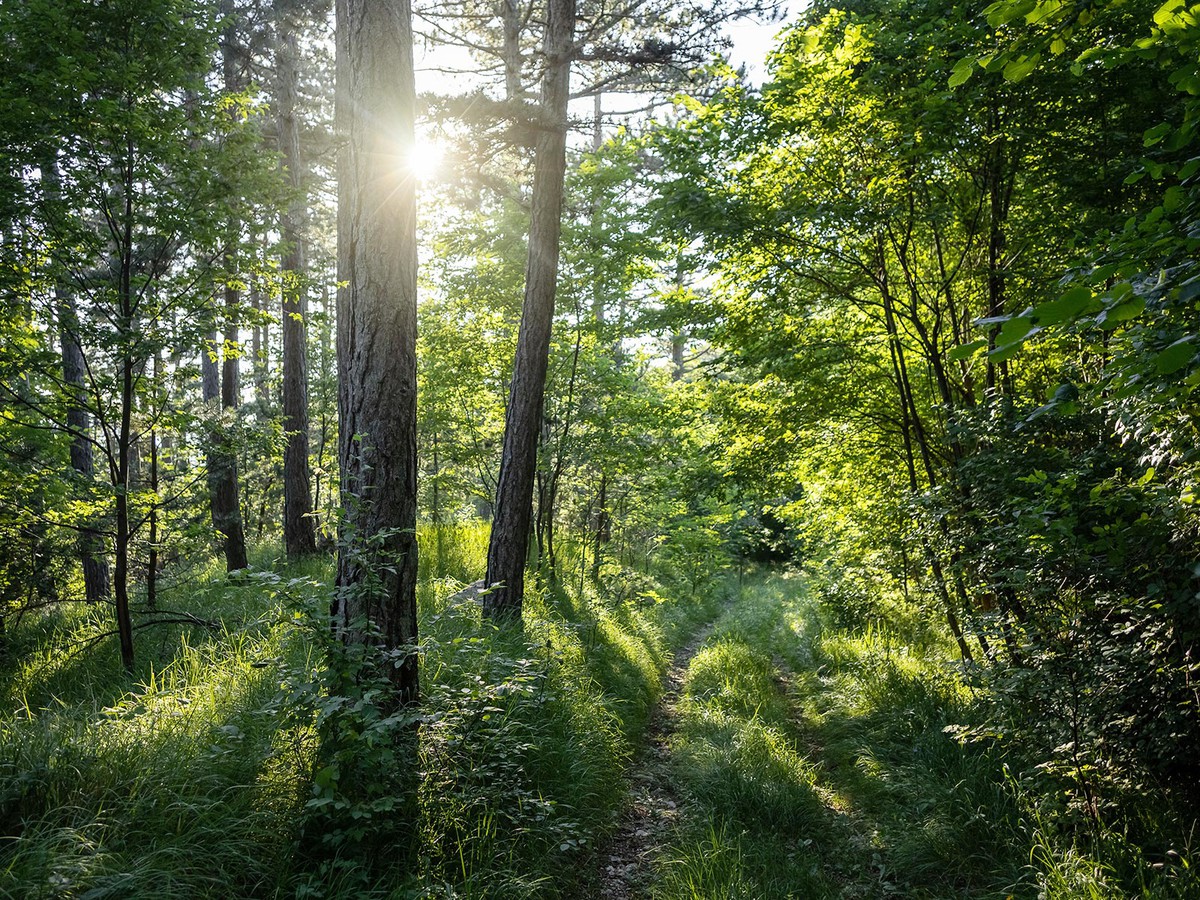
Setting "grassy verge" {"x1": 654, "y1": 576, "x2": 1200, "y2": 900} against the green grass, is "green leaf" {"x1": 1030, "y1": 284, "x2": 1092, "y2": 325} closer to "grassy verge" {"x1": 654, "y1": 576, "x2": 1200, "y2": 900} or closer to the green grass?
the green grass

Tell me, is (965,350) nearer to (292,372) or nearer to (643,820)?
(643,820)

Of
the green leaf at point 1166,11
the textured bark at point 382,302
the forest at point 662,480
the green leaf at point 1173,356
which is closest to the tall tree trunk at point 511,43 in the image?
the forest at point 662,480

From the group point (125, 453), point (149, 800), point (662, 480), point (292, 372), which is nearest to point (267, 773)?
point (149, 800)

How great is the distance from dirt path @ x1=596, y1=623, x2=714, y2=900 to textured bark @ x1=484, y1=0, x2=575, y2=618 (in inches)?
85.9

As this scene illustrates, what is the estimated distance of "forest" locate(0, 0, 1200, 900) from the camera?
2.82m

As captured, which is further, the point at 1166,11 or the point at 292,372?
the point at 292,372

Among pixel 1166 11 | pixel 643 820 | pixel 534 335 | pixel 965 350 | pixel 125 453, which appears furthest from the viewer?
pixel 534 335

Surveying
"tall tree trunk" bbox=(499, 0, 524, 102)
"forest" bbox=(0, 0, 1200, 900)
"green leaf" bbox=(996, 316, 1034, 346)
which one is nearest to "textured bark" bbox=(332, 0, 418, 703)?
"forest" bbox=(0, 0, 1200, 900)

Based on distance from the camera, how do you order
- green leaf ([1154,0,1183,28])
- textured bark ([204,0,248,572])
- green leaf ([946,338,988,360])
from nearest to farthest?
green leaf ([946,338,988,360])
green leaf ([1154,0,1183,28])
textured bark ([204,0,248,572])

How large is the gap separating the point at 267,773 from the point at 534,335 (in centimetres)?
520

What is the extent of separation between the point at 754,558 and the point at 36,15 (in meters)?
24.9

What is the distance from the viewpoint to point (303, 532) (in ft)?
33.6

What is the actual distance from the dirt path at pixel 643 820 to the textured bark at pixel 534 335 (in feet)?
7.16

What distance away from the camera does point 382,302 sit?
366cm
